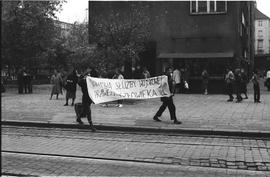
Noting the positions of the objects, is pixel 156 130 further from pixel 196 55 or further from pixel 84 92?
pixel 196 55

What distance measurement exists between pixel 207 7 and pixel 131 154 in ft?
66.7

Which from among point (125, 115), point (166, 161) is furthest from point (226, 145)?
point (125, 115)

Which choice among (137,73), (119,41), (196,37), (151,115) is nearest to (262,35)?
(196,37)

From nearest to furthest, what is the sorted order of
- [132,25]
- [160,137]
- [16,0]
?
[160,137]
[132,25]
[16,0]

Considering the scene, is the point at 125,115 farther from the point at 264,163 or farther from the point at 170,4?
the point at 170,4

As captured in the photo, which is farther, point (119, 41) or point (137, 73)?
point (137, 73)

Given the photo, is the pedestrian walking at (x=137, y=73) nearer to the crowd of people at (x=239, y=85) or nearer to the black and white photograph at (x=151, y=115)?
the black and white photograph at (x=151, y=115)

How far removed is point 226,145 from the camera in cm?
866

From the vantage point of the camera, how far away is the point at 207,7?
26203mm

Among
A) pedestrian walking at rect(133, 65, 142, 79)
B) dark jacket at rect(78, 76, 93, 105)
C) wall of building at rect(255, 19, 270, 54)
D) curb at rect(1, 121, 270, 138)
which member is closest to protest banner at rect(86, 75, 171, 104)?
dark jacket at rect(78, 76, 93, 105)

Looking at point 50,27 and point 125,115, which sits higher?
point 50,27

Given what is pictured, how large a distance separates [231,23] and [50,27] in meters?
17.2

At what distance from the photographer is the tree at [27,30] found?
3247cm

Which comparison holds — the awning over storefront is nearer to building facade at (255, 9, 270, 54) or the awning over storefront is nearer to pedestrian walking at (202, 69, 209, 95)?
pedestrian walking at (202, 69, 209, 95)
